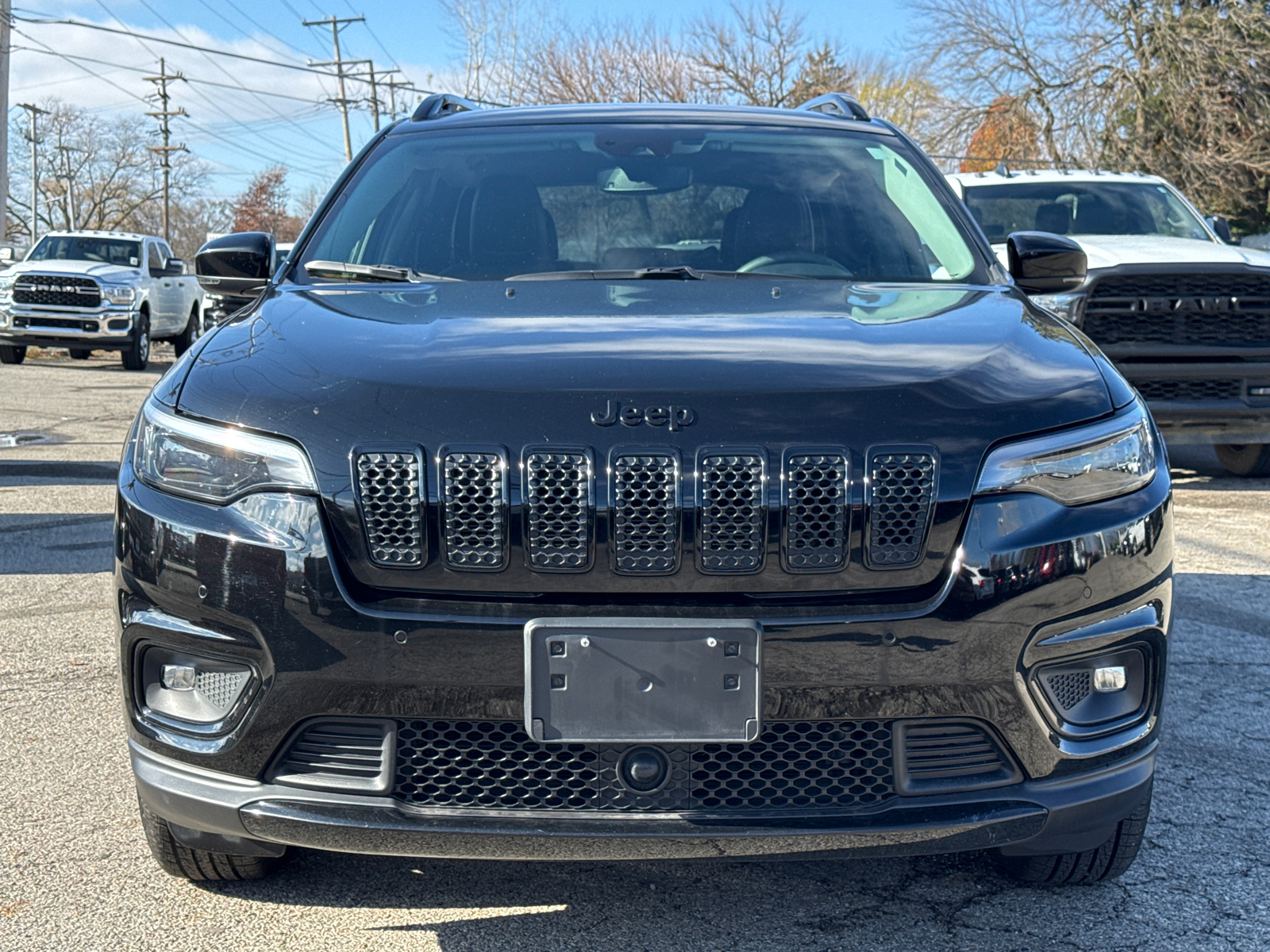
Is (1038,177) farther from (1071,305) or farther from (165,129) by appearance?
(165,129)

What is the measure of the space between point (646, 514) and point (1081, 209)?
27.7 feet

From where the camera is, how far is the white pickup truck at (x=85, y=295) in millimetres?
19547

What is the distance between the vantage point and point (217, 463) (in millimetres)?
2367

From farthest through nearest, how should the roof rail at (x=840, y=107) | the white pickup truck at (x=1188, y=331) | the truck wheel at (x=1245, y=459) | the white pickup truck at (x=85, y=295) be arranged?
the white pickup truck at (x=85, y=295)
the truck wheel at (x=1245, y=459)
the white pickup truck at (x=1188, y=331)
the roof rail at (x=840, y=107)

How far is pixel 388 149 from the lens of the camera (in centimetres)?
395

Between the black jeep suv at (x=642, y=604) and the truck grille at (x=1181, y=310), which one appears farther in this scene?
the truck grille at (x=1181, y=310)

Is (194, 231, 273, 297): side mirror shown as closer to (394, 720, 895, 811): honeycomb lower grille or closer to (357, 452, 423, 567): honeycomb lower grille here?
(357, 452, 423, 567): honeycomb lower grille

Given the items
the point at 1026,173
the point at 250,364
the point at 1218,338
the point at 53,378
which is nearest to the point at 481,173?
the point at 250,364

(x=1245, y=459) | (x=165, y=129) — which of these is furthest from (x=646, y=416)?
(x=165, y=129)

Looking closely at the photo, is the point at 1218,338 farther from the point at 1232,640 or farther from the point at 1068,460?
the point at 1068,460

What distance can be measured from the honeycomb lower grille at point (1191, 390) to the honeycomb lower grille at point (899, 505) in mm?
6345

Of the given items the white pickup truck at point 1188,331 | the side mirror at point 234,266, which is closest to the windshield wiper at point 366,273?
the side mirror at point 234,266

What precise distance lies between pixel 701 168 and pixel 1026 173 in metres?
6.92

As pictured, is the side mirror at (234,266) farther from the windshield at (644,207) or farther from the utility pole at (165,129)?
the utility pole at (165,129)
